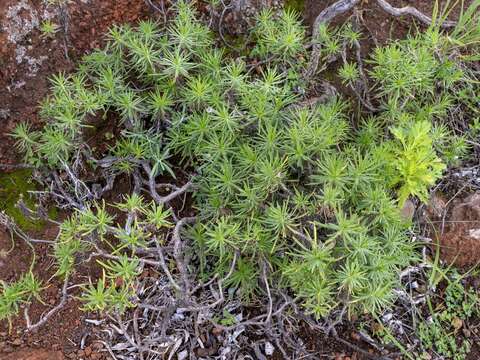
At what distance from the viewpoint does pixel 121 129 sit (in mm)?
2885

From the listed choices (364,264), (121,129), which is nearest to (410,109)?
(364,264)

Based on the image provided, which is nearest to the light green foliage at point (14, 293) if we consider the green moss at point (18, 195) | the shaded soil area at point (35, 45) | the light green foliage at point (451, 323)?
the green moss at point (18, 195)

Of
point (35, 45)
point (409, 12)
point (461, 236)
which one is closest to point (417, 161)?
point (461, 236)

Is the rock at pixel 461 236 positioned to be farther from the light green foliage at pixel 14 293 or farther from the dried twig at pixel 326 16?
the light green foliage at pixel 14 293

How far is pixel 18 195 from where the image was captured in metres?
2.80

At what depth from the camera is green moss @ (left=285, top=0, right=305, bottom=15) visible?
312cm

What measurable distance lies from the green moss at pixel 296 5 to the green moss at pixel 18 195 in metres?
1.73

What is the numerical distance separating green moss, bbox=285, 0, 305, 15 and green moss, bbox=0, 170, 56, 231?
1734mm

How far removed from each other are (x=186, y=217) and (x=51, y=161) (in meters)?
0.73

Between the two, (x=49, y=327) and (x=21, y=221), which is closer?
(x=49, y=327)

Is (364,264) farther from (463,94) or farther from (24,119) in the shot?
(24,119)

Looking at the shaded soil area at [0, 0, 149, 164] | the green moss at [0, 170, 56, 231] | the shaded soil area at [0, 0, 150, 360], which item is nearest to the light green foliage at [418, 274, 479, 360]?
the shaded soil area at [0, 0, 150, 360]

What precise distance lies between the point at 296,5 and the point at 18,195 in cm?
189

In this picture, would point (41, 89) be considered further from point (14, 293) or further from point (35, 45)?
point (14, 293)
